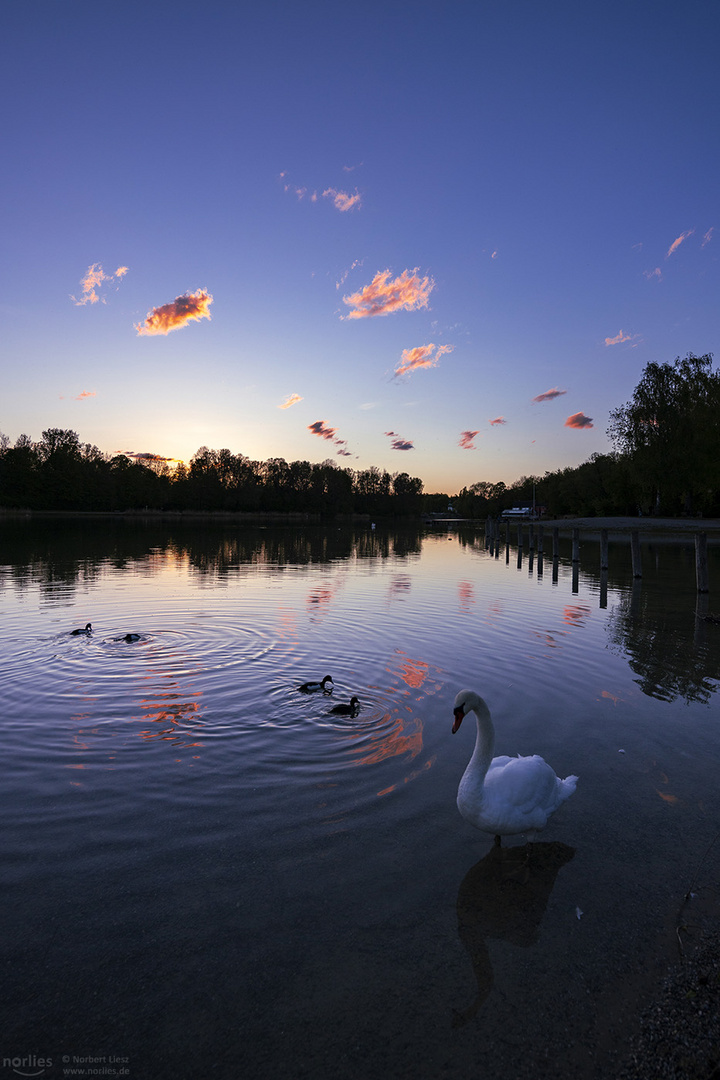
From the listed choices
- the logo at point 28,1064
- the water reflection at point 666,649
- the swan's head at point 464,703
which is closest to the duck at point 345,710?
the swan's head at point 464,703

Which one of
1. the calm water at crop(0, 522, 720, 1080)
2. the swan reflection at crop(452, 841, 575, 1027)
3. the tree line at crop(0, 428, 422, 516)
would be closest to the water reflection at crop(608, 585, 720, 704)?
the calm water at crop(0, 522, 720, 1080)

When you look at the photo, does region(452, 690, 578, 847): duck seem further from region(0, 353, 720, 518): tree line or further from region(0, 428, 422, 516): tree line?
region(0, 428, 422, 516): tree line

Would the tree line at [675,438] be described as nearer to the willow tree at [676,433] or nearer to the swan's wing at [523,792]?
the willow tree at [676,433]

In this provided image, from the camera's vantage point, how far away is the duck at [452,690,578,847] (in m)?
5.48

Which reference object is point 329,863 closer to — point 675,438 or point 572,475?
point 675,438

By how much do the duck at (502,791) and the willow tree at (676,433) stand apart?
76946mm

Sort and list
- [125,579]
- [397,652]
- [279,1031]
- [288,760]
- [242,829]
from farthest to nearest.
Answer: [125,579] < [397,652] < [288,760] < [242,829] < [279,1031]

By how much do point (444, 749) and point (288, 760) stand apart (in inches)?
90.8

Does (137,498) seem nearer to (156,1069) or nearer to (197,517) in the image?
(197,517)

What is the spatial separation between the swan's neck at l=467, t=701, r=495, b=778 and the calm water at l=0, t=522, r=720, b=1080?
2.93ft

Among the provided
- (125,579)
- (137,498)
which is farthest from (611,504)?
(137,498)

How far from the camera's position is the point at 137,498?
548 feet

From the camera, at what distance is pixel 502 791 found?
18.2ft

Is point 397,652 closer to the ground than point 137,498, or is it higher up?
closer to the ground
